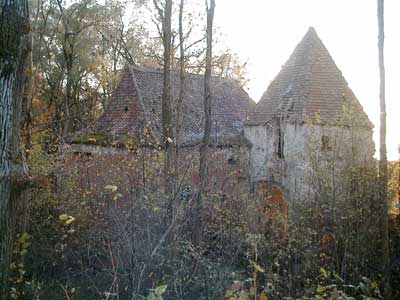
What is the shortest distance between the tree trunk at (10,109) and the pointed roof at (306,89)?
47.6 feet

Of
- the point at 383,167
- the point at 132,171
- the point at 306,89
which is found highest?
the point at 306,89

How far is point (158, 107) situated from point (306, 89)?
21.6 ft

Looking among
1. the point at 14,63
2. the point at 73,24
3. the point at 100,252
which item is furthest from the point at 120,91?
the point at 14,63

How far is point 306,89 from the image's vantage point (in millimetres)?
19609

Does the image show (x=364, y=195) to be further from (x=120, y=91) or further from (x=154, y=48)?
(x=120, y=91)

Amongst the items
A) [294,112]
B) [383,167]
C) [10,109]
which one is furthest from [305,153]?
[10,109]

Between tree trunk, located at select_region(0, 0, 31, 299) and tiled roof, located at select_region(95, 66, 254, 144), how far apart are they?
13892mm

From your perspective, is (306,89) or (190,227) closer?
(190,227)

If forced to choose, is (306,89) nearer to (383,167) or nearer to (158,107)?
(158,107)

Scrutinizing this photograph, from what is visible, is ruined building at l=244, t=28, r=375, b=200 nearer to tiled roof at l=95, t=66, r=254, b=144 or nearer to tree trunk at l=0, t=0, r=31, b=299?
tiled roof at l=95, t=66, r=254, b=144

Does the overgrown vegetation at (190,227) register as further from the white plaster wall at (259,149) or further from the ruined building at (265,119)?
the white plaster wall at (259,149)

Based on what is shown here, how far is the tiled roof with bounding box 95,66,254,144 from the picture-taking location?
20.4 meters

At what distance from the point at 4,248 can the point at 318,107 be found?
51.7 feet

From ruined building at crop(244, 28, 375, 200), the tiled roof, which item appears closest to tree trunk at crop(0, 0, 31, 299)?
ruined building at crop(244, 28, 375, 200)
